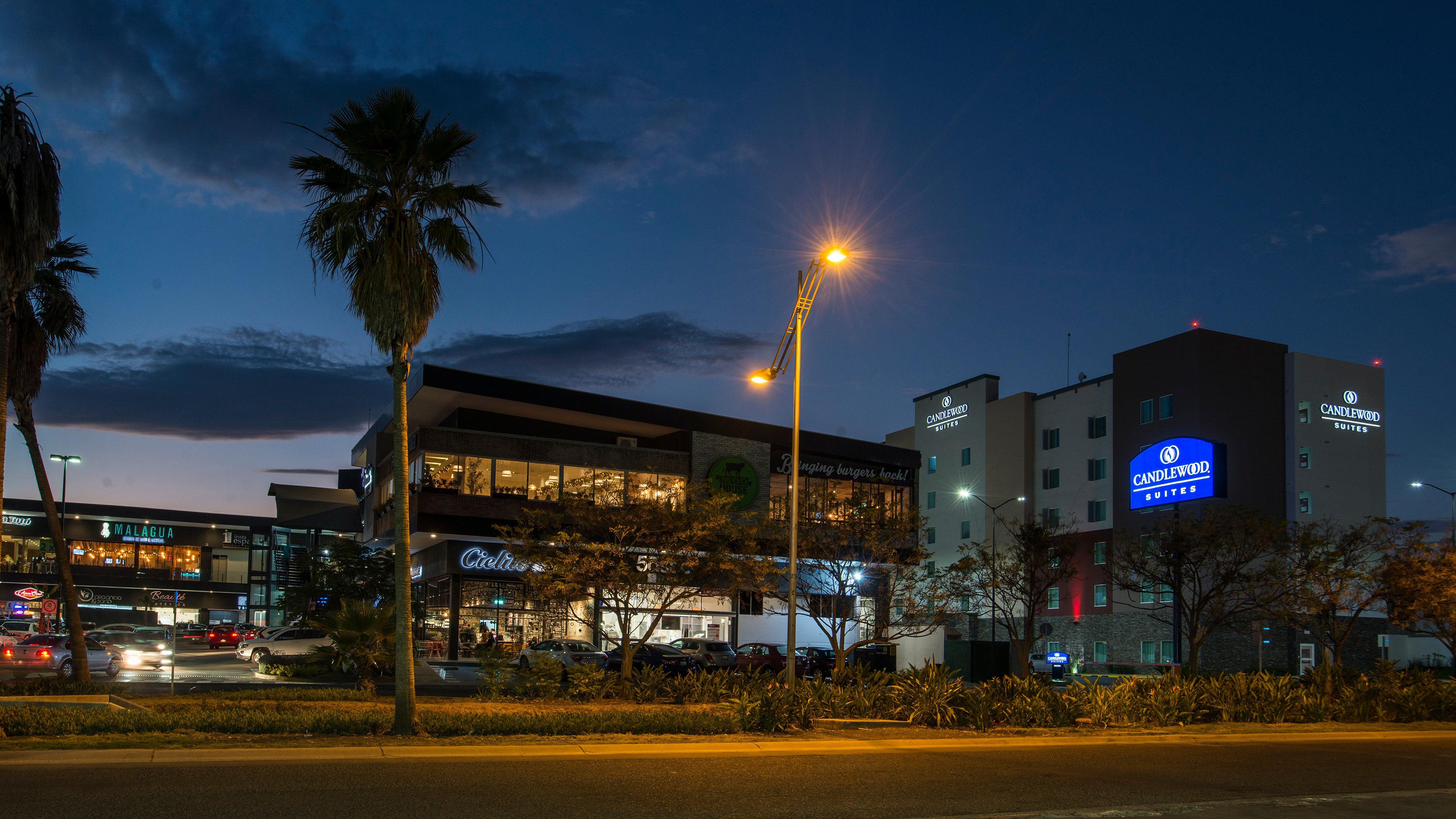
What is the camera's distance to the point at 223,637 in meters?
66.4

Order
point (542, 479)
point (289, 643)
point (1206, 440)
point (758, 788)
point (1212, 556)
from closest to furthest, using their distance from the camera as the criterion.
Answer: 1. point (758, 788)
2. point (1212, 556)
3. point (289, 643)
4. point (542, 479)
5. point (1206, 440)

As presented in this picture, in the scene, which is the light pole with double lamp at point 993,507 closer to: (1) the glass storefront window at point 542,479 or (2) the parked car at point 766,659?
(2) the parked car at point 766,659

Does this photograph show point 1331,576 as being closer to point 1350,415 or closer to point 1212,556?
point 1212,556

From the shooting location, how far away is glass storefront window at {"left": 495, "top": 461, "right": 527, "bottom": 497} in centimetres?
5038

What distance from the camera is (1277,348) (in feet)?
215

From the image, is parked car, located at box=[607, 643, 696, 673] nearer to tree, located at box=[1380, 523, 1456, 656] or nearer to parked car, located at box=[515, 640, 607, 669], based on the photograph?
parked car, located at box=[515, 640, 607, 669]

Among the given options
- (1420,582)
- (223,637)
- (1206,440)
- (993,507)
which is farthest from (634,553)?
(223,637)

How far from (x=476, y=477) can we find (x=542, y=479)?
3.11 meters

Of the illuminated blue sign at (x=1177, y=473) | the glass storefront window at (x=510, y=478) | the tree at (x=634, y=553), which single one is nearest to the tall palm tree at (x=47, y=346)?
the tree at (x=634, y=553)

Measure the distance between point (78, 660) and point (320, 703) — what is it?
261 inches

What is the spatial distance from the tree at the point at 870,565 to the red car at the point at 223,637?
44823mm

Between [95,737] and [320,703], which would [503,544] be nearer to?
[320,703]

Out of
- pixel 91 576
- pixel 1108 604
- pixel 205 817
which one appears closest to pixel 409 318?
pixel 205 817

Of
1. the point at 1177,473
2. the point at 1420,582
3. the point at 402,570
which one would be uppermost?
the point at 1177,473
